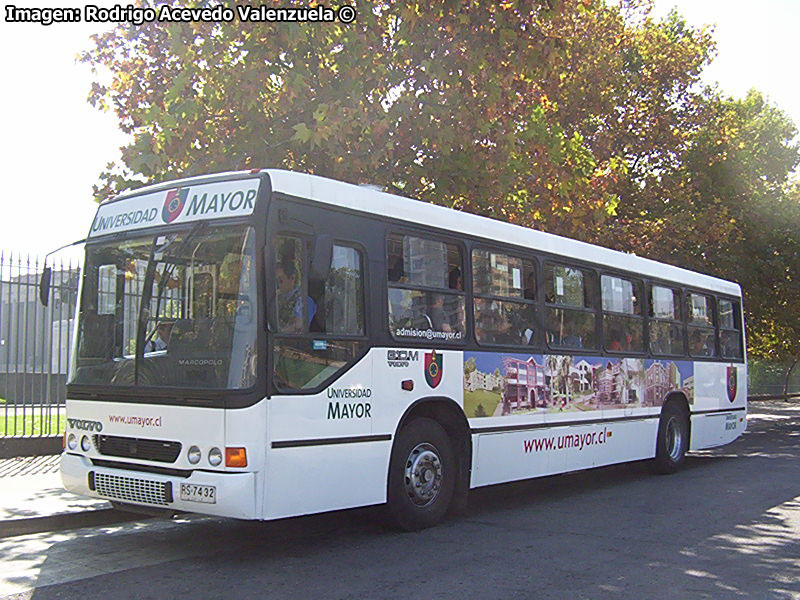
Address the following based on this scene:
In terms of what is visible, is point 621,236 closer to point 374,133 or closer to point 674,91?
point 674,91

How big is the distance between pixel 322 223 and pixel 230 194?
0.82 m

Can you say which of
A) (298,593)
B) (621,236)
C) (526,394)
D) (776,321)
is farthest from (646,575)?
(776,321)

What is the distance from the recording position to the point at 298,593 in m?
5.97

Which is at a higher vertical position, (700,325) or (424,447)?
(700,325)

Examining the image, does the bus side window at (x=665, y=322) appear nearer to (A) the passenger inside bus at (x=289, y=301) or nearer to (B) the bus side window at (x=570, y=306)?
(B) the bus side window at (x=570, y=306)

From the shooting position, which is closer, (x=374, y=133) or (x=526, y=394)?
(x=526, y=394)

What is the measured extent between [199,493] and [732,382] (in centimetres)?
1123

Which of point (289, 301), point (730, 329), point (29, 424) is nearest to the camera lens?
point (289, 301)

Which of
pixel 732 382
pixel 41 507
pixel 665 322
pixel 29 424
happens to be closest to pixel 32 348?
pixel 29 424

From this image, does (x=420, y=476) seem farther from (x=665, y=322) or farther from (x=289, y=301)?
(x=665, y=322)

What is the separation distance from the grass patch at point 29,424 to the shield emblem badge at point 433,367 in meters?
7.12

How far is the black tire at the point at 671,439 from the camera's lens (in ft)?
41.5

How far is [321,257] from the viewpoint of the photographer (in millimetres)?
6609

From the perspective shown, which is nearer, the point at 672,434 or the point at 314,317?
the point at 314,317
